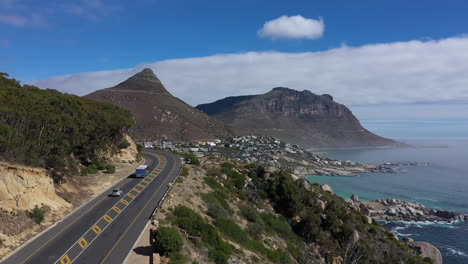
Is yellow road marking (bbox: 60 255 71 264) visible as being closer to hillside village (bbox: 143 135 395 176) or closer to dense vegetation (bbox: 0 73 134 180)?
dense vegetation (bbox: 0 73 134 180)

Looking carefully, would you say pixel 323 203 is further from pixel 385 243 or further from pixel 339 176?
pixel 339 176

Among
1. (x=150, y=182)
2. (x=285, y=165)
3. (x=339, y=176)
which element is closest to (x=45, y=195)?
(x=150, y=182)

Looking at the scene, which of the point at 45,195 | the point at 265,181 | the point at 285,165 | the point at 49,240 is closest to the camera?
the point at 49,240

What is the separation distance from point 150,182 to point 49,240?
55.0 feet

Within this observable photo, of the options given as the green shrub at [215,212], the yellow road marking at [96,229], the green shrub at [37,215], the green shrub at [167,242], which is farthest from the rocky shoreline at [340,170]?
the green shrub at [37,215]

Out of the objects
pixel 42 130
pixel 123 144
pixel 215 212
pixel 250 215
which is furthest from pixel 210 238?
pixel 123 144

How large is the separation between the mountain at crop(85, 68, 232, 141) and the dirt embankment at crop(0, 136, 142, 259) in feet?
330

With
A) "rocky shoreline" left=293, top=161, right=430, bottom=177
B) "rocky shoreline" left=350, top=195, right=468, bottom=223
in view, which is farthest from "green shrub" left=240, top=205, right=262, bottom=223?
"rocky shoreline" left=293, top=161, right=430, bottom=177

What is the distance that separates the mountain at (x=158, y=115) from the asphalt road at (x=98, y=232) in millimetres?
101327

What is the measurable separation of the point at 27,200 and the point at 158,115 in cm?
12740

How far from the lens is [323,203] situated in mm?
41969

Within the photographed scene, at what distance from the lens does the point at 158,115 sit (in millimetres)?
147125

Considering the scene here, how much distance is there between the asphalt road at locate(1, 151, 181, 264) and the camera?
1841cm

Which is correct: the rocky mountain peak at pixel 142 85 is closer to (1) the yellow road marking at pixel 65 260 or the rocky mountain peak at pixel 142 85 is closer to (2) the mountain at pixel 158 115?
(2) the mountain at pixel 158 115
